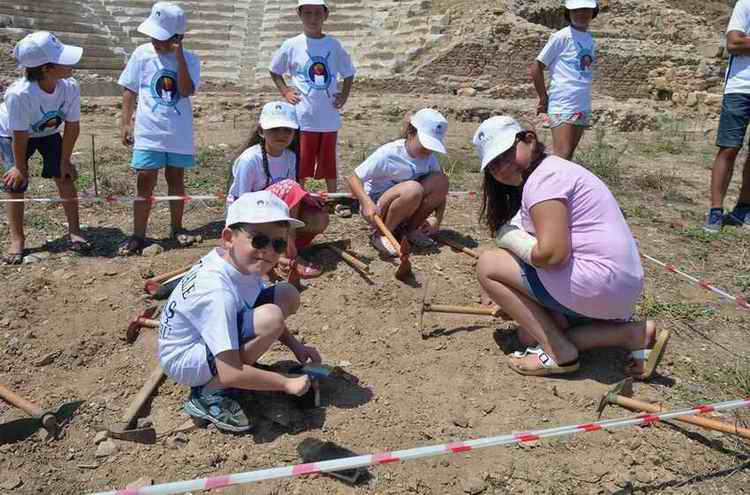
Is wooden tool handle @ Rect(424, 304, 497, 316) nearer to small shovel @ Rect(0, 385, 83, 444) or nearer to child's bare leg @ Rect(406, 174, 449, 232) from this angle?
child's bare leg @ Rect(406, 174, 449, 232)

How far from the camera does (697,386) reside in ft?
10.6

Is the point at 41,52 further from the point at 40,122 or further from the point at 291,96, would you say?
the point at 291,96

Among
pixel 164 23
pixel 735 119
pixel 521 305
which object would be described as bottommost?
pixel 521 305

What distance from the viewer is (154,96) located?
4691 millimetres

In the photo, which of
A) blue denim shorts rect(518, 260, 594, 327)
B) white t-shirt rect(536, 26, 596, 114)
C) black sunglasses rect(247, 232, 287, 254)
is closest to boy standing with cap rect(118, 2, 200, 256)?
black sunglasses rect(247, 232, 287, 254)

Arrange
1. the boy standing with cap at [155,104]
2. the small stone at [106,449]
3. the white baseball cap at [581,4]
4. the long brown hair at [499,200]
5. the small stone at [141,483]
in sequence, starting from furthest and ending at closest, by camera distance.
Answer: the white baseball cap at [581,4] → the boy standing with cap at [155,104] → the long brown hair at [499,200] → the small stone at [106,449] → the small stone at [141,483]

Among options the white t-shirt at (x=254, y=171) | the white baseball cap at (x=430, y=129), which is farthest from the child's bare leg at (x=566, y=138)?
the white t-shirt at (x=254, y=171)

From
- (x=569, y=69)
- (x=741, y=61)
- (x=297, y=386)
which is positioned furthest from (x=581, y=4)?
(x=297, y=386)

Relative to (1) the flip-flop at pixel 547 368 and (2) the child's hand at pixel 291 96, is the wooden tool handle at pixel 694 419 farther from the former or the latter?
(2) the child's hand at pixel 291 96

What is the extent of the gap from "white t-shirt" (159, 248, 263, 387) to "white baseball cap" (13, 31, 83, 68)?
2.37 m

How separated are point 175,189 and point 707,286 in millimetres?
3778

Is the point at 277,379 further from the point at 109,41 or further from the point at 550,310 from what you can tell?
the point at 109,41

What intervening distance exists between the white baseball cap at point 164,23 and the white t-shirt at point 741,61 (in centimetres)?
427

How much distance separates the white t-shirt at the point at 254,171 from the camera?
4.23 meters
